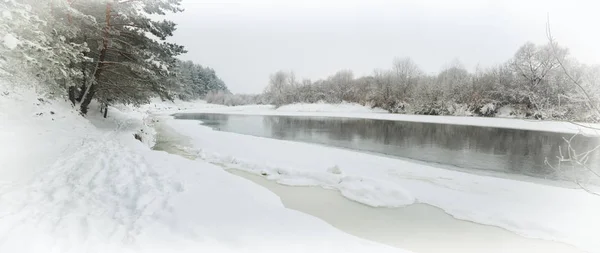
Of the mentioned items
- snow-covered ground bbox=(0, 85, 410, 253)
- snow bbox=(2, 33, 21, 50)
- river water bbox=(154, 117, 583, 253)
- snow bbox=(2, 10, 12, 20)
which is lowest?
river water bbox=(154, 117, 583, 253)

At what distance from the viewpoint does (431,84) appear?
3738 centimetres

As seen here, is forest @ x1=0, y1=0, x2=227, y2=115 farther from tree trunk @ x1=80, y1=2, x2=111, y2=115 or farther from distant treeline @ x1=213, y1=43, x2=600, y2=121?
distant treeline @ x1=213, y1=43, x2=600, y2=121

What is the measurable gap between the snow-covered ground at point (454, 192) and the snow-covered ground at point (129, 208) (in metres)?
1.79

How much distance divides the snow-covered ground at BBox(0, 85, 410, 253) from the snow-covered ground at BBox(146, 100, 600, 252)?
1.79 meters

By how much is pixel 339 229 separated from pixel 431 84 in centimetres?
3824

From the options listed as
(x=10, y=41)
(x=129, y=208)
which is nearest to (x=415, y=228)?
(x=129, y=208)

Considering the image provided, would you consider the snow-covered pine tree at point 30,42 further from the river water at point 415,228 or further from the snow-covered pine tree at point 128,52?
the river water at point 415,228

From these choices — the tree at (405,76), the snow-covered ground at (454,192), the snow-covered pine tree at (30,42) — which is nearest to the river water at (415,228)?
the snow-covered ground at (454,192)

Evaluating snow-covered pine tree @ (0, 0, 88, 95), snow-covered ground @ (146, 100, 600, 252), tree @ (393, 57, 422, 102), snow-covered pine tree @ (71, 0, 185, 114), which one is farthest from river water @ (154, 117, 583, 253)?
tree @ (393, 57, 422, 102)

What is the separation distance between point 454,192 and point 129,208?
5880 mm

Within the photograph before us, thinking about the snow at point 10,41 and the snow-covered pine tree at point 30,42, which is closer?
the snow at point 10,41

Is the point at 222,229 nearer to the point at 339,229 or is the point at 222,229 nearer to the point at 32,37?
the point at 339,229

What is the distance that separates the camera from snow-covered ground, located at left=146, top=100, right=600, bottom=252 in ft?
14.3

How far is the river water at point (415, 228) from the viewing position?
3729mm
